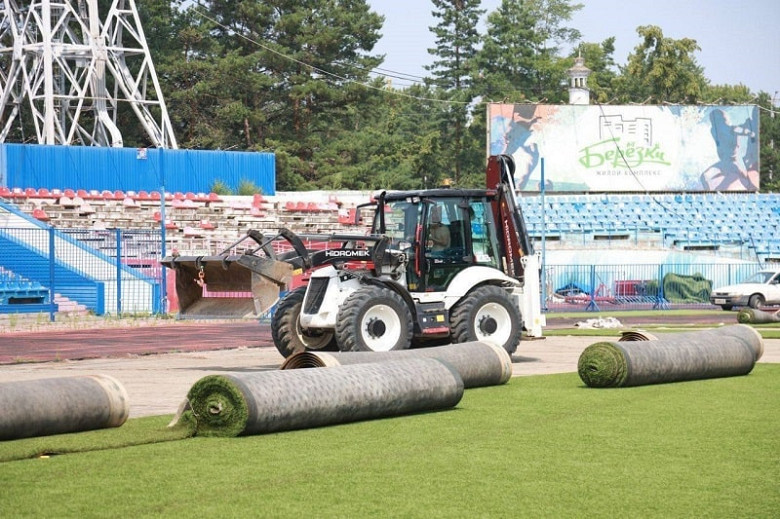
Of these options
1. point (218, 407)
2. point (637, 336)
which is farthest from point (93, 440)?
point (637, 336)

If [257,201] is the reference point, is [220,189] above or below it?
above

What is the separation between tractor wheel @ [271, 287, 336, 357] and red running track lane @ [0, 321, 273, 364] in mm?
4106

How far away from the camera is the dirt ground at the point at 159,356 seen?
15.2 m

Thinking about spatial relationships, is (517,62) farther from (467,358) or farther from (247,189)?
(467,358)

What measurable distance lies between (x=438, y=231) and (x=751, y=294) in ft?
79.4

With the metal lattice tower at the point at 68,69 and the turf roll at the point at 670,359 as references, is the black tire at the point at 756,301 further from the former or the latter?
the metal lattice tower at the point at 68,69

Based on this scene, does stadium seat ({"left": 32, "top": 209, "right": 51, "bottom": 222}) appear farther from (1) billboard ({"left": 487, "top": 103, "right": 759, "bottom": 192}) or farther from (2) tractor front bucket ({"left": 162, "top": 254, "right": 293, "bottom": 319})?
(1) billboard ({"left": 487, "top": 103, "right": 759, "bottom": 192})

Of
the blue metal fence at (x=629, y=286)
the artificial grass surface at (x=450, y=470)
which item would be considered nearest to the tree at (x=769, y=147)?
the blue metal fence at (x=629, y=286)

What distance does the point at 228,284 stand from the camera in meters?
16.5

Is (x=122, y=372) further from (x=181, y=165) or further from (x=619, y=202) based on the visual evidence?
(x=619, y=202)

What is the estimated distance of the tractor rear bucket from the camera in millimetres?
15742

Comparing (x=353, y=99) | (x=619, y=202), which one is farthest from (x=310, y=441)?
(x=353, y=99)

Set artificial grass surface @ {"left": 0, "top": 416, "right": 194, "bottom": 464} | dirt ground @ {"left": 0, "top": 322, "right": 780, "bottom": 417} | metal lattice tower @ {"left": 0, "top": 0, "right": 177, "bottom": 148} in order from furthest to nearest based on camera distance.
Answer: metal lattice tower @ {"left": 0, "top": 0, "right": 177, "bottom": 148}
dirt ground @ {"left": 0, "top": 322, "right": 780, "bottom": 417}
artificial grass surface @ {"left": 0, "top": 416, "right": 194, "bottom": 464}

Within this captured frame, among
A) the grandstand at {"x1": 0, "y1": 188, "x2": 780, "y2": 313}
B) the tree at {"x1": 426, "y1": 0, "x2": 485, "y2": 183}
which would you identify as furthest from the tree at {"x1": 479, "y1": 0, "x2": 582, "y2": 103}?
the grandstand at {"x1": 0, "y1": 188, "x2": 780, "y2": 313}
